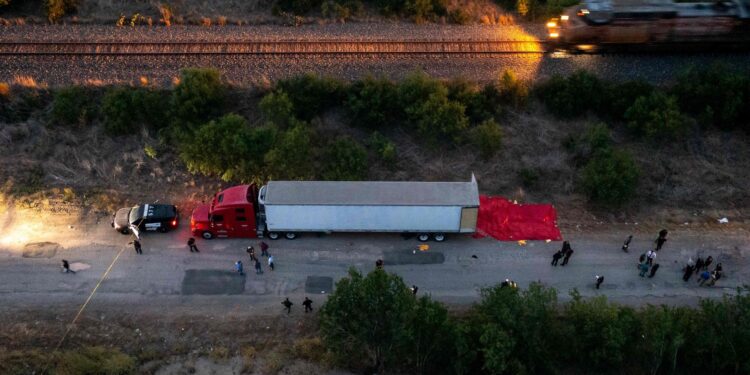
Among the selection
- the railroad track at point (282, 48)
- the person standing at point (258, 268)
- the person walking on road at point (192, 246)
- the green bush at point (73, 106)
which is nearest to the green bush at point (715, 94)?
the railroad track at point (282, 48)

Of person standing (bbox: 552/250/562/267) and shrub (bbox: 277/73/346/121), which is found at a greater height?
shrub (bbox: 277/73/346/121)

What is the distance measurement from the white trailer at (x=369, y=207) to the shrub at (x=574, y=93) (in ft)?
29.2

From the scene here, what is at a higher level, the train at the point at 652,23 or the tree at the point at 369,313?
the train at the point at 652,23

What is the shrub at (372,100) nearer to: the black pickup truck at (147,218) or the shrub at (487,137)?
the shrub at (487,137)

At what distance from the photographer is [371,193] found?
90.4ft

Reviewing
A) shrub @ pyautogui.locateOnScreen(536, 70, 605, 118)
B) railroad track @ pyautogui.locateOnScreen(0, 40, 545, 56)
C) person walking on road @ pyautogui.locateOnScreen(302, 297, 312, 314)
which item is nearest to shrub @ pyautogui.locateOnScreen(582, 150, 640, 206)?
shrub @ pyautogui.locateOnScreen(536, 70, 605, 118)

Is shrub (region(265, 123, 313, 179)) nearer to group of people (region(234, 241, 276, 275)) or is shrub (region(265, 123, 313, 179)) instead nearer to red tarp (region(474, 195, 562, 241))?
group of people (region(234, 241, 276, 275))

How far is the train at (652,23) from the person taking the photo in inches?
1289

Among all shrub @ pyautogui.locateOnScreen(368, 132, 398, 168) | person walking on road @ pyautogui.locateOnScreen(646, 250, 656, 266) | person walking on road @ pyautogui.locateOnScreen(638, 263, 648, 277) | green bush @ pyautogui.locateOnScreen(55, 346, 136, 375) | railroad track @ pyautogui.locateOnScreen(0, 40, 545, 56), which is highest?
railroad track @ pyautogui.locateOnScreen(0, 40, 545, 56)

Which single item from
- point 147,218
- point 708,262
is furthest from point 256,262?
point 708,262

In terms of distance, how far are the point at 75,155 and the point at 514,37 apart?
25824 mm

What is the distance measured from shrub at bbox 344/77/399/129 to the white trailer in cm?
576

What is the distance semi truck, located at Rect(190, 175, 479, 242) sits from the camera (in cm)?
2712

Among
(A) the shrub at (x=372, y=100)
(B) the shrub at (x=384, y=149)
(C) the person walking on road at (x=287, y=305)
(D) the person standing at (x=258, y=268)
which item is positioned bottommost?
(C) the person walking on road at (x=287, y=305)
